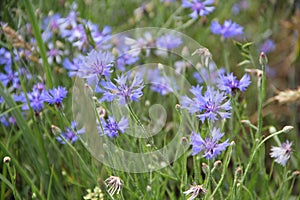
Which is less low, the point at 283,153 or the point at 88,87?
the point at 88,87

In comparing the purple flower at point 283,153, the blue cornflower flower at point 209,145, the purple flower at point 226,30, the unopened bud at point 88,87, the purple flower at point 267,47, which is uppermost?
the unopened bud at point 88,87

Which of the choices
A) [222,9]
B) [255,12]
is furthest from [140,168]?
[255,12]

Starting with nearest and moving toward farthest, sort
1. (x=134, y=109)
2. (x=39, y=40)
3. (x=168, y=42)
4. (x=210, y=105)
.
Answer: (x=210, y=105) → (x=39, y=40) → (x=134, y=109) → (x=168, y=42)

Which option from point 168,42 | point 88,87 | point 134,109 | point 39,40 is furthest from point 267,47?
point 88,87

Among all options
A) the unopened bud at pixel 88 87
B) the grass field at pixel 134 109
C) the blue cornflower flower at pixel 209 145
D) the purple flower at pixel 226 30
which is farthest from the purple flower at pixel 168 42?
the blue cornflower flower at pixel 209 145

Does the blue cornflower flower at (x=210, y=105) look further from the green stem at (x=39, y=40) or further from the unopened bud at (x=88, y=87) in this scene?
the green stem at (x=39, y=40)

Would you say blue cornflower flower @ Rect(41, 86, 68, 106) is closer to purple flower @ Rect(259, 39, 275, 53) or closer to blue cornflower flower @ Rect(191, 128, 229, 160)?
blue cornflower flower @ Rect(191, 128, 229, 160)

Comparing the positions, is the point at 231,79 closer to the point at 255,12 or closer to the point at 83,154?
the point at 83,154

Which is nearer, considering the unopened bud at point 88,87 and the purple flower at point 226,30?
the unopened bud at point 88,87

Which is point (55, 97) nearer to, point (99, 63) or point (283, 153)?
point (99, 63)
